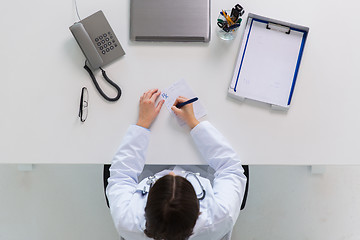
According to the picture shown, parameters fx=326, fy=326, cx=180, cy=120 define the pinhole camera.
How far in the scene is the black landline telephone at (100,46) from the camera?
1.05 metres

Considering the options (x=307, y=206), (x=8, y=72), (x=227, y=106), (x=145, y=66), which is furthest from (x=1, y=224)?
(x=307, y=206)

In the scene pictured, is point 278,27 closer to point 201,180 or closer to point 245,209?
point 201,180

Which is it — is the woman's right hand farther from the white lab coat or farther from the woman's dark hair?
the woman's dark hair

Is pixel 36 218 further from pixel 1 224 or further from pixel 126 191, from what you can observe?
pixel 126 191

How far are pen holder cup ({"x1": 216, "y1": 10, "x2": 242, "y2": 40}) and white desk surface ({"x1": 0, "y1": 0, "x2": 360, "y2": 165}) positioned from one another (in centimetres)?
2

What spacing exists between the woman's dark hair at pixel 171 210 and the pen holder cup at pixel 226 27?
0.51 metres

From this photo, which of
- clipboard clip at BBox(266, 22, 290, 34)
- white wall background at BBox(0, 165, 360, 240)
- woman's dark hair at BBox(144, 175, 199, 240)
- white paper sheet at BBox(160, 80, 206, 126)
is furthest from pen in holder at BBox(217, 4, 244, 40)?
white wall background at BBox(0, 165, 360, 240)

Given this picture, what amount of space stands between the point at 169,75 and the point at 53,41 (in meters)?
0.40

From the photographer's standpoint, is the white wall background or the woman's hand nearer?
the woman's hand

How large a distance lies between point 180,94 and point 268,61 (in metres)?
0.31

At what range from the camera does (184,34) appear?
1071mm

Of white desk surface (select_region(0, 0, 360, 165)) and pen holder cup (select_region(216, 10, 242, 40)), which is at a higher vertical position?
pen holder cup (select_region(216, 10, 242, 40))

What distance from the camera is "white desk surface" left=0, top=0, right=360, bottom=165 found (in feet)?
3.43

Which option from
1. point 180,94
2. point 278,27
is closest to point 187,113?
point 180,94
